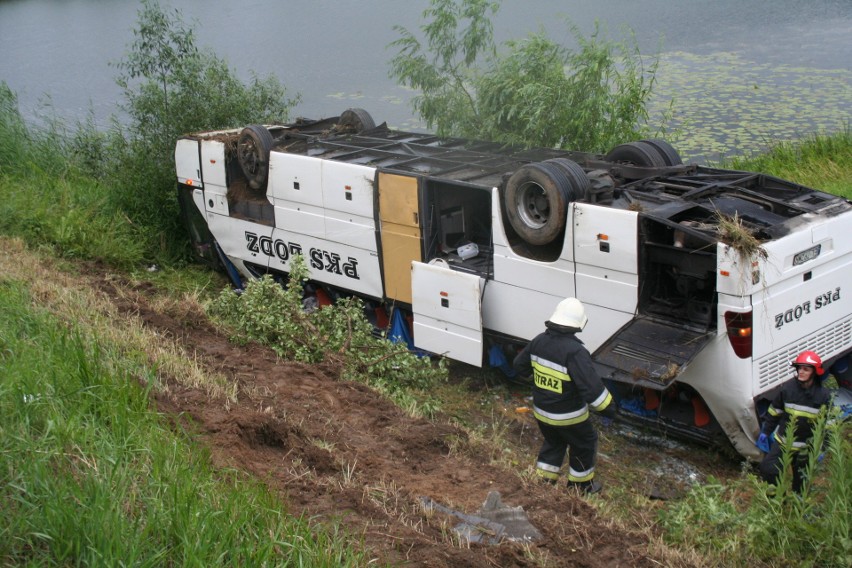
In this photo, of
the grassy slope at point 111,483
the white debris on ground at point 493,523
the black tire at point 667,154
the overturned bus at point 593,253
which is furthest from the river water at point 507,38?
the white debris on ground at point 493,523

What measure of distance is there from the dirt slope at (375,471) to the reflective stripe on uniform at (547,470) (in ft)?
1.61

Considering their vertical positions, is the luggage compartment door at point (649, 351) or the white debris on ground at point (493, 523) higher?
the luggage compartment door at point (649, 351)

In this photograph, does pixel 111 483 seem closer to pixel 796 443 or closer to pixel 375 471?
pixel 375 471

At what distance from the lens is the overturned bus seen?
632 cm

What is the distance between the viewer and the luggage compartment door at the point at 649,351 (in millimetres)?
6129

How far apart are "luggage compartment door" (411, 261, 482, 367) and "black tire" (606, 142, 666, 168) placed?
5.76 ft

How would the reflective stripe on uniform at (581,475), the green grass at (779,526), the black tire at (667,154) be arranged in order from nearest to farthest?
the green grass at (779,526) < the reflective stripe on uniform at (581,475) < the black tire at (667,154)

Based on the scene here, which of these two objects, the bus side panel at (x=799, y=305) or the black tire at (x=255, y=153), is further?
the black tire at (x=255, y=153)

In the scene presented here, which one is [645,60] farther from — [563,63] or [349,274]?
[349,274]

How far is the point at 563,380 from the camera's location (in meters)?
5.85

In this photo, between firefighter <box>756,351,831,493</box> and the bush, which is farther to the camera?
the bush

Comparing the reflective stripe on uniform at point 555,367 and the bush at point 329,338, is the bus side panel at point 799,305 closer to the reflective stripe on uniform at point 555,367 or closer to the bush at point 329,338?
the reflective stripe on uniform at point 555,367

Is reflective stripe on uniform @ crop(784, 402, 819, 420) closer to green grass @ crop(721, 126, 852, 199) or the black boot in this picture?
the black boot

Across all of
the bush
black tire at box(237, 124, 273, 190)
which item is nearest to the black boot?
the bush
